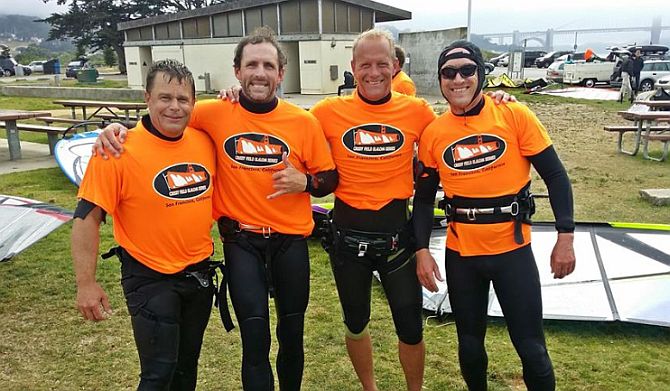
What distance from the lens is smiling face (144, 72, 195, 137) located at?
8.45 feet

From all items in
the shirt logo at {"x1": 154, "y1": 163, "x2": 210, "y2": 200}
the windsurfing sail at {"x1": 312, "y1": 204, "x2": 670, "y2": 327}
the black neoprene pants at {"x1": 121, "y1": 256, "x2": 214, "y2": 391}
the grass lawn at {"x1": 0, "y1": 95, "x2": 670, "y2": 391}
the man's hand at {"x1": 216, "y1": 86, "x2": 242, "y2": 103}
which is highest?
the man's hand at {"x1": 216, "y1": 86, "x2": 242, "y2": 103}

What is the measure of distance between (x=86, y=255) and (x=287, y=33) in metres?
25.1

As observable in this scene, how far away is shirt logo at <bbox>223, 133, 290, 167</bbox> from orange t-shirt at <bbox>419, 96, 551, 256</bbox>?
869 mm

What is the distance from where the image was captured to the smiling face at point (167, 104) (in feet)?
8.45

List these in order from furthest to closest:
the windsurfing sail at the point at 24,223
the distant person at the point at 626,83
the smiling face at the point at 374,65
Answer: the distant person at the point at 626,83
the windsurfing sail at the point at 24,223
the smiling face at the point at 374,65

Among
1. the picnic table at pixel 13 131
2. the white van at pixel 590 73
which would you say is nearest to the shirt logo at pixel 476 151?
the picnic table at pixel 13 131

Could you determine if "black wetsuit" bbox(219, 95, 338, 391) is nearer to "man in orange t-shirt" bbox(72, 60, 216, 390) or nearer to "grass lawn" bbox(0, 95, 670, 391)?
"man in orange t-shirt" bbox(72, 60, 216, 390)

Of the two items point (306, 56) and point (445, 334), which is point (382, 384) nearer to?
point (445, 334)

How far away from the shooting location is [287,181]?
281 cm

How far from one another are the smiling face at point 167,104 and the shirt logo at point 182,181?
180 mm

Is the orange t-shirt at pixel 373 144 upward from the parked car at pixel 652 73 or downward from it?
upward

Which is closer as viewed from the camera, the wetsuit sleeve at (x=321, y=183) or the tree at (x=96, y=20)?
the wetsuit sleeve at (x=321, y=183)

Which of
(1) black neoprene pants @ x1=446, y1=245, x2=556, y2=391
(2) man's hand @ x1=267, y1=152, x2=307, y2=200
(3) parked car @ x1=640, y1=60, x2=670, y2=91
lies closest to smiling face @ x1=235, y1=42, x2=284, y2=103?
(2) man's hand @ x1=267, y1=152, x2=307, y2=200

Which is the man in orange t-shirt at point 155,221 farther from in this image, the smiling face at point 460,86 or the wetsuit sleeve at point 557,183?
the wetsuit sleeve at point 557,183
